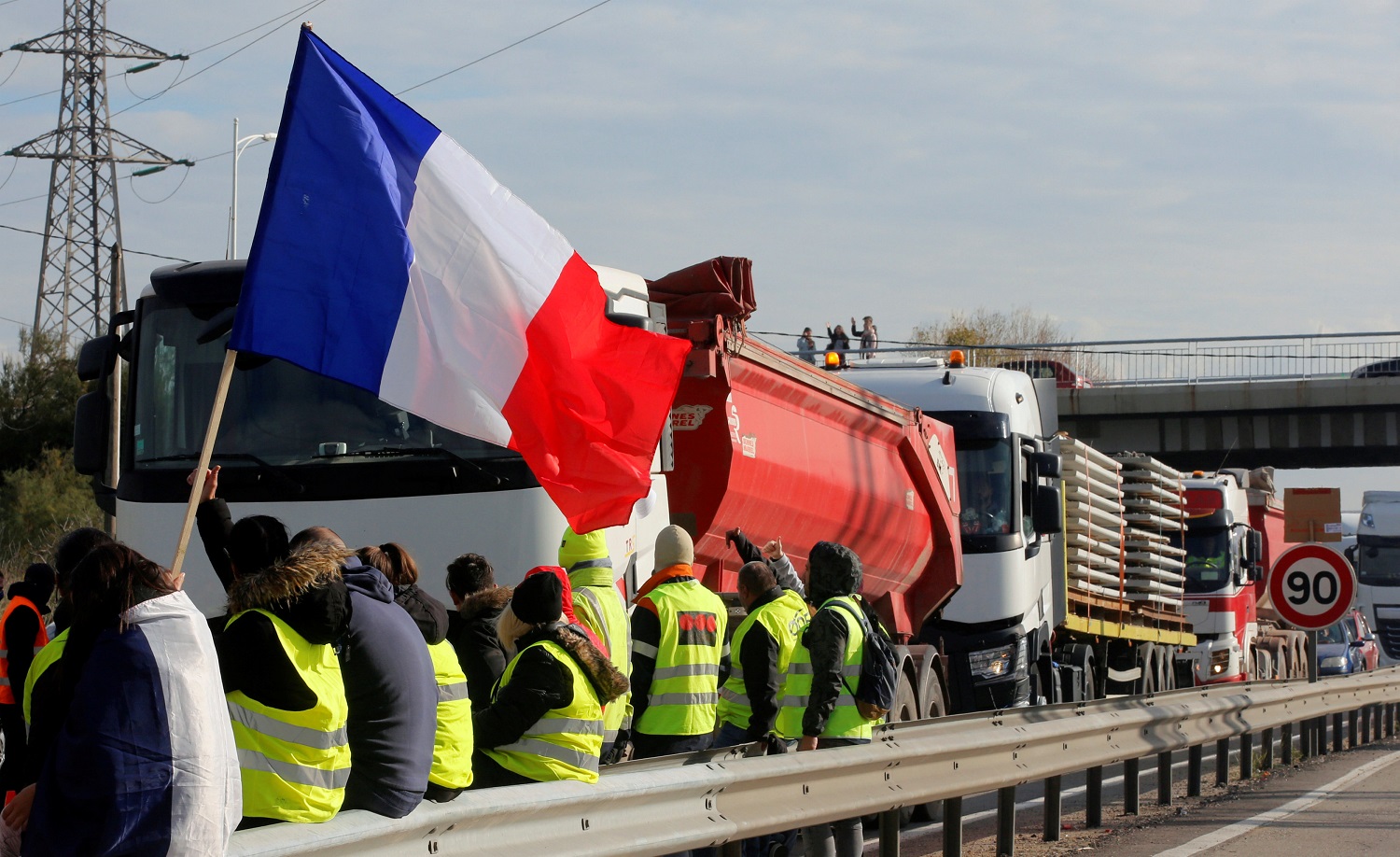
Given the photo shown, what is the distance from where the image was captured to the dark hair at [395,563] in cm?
573

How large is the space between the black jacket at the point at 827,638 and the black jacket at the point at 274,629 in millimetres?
4050

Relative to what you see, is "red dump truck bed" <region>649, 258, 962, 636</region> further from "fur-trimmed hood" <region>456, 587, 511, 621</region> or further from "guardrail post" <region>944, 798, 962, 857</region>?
"fur-trimmed hood" <region>456, 587, 511, 621</region>

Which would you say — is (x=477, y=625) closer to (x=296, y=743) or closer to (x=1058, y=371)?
(x=296, y=743)

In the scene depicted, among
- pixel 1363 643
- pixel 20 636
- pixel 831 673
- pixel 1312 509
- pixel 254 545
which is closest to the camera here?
pixel 254 545

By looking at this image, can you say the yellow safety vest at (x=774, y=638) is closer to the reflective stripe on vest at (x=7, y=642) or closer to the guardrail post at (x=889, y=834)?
the guardrail post at (x=889, y=834)

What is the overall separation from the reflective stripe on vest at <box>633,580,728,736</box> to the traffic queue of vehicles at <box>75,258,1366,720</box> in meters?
0.87

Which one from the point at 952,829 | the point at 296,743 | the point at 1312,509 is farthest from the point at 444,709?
the point at 1312,509

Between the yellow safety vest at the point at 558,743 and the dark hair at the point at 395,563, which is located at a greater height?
the dark hair at the point at 395,563

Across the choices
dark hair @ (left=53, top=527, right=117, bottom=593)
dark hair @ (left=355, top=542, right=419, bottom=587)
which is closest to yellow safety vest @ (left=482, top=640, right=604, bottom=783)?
dark hair @ (left=355, top=542, right=419, bottom=587)

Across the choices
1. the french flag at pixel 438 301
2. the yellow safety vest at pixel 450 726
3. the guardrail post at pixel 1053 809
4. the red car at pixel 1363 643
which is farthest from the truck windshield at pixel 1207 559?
the yellow safety vest at pixel 450 726

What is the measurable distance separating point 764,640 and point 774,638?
54mm

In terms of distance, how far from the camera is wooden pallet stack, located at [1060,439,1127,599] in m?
18.9

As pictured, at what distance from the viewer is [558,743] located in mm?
6070

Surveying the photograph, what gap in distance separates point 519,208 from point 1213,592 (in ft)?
70.1
